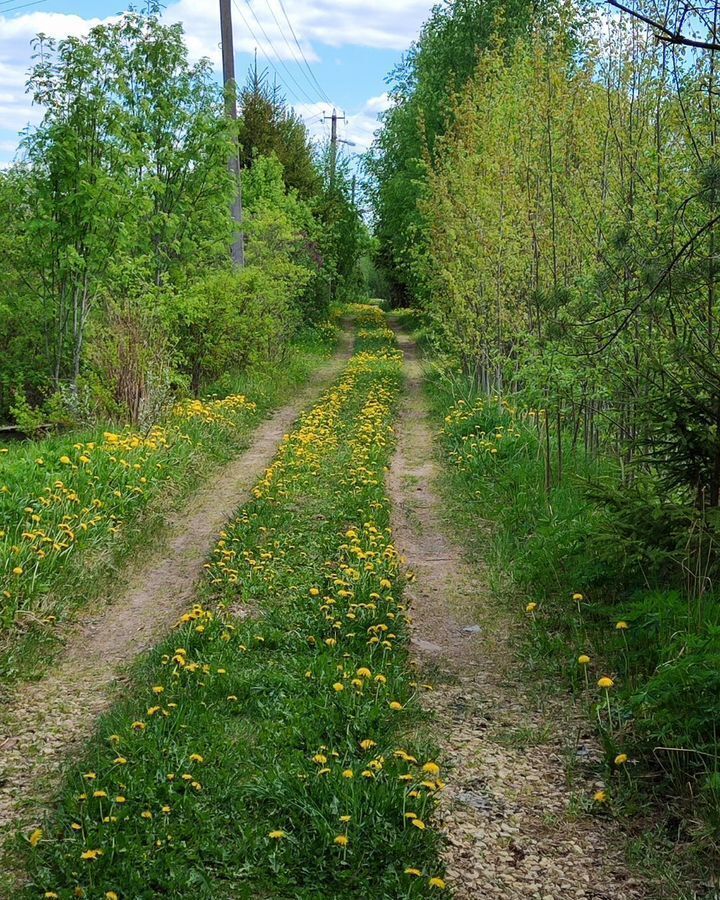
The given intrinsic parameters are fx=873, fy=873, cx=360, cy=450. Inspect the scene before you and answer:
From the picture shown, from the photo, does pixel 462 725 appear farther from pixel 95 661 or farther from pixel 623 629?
pixel 95 661

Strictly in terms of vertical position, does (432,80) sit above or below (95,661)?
above

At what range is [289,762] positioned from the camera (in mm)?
4004

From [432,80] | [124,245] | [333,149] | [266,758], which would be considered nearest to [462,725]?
[266,758]

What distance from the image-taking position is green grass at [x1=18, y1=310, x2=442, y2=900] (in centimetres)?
334

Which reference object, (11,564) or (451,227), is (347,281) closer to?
(451,227)

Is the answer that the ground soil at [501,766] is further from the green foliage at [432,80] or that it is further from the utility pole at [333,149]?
the utility pole at [333,149]

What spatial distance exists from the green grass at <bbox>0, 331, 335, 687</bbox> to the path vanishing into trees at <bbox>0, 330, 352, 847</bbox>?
161 millimetres

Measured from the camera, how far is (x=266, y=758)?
160 inches

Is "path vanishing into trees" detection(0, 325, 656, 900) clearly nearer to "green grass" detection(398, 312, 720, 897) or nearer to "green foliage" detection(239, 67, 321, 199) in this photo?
"green grass" detection(398, 312, 720, 897)

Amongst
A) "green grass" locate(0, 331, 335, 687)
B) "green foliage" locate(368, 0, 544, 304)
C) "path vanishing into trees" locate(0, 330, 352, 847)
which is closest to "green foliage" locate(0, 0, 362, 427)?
"green grass" locate(0, 331, 335, 687)

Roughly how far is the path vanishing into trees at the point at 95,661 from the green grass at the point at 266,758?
204mm

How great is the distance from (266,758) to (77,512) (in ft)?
12.6

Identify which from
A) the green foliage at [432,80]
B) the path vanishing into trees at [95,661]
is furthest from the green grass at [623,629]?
the green foliage at [432,80]

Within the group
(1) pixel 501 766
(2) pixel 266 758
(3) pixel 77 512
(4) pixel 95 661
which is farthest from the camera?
(3) pixel 77 512
